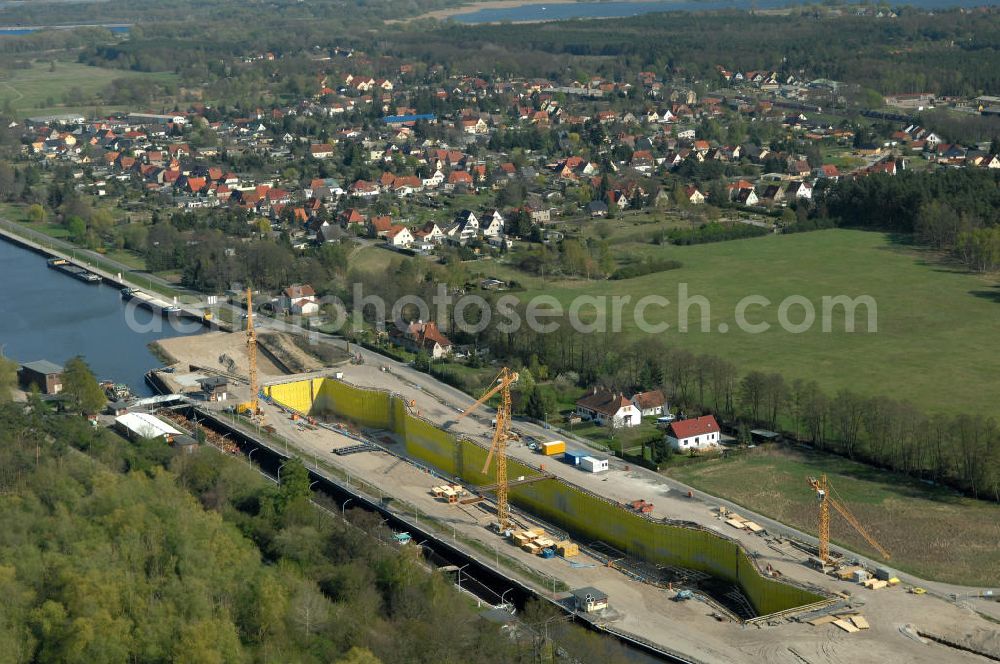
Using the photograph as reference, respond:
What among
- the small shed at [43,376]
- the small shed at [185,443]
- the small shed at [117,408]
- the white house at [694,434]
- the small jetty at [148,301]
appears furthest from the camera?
the small jetty at [148,301]

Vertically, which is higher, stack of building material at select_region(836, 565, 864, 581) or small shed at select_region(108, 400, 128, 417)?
stack of building material at select_region(836, 565, 864, 581)

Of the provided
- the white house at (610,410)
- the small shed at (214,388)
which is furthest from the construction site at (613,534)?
the white house at (610,410)

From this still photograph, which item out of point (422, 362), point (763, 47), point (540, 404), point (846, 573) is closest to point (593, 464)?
point (540, 404)

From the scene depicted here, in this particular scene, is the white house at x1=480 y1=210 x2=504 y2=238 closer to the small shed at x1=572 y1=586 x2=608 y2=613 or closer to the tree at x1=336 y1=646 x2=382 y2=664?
the small shed at x1=572 y1=586 x2=608 y2=613

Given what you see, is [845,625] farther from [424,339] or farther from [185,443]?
[424,339]

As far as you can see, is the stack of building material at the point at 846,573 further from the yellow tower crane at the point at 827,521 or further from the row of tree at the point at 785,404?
the row of tree at the point at 785,404

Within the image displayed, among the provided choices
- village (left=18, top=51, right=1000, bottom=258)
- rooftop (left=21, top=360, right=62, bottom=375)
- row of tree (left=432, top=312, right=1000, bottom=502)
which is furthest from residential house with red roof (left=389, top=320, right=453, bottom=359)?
village (left=18, top=51, right=1000, bottom=258)
